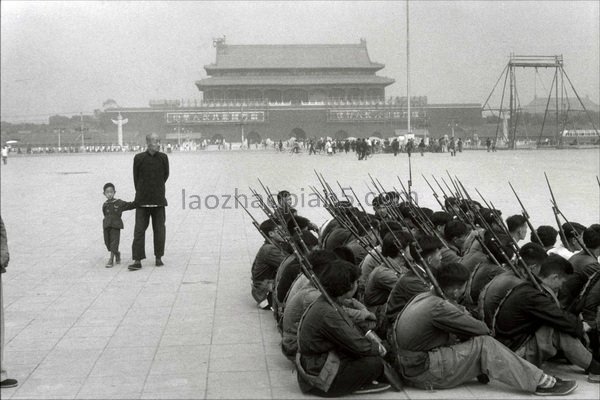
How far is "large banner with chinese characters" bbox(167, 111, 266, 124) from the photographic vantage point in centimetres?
5712

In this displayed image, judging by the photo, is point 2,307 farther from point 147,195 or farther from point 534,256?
point 147,195

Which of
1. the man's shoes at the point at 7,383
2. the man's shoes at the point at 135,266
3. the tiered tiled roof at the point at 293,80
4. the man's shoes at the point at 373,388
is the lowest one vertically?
the man's shoes at the point at 373,388

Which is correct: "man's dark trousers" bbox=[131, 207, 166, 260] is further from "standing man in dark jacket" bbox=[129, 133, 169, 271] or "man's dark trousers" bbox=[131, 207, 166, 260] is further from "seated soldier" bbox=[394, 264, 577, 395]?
"seated soldier" bbox=[394, 264, 577, 395]

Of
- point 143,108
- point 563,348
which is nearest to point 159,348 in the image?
point 563,348

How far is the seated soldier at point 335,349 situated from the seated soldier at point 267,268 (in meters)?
2.10

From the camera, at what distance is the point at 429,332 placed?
172 inches

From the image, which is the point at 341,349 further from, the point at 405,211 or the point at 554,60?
the point at 554,60

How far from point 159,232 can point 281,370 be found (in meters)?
4.02

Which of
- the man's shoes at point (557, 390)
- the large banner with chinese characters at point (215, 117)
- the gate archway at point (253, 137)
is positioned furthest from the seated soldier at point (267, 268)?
the gate archway at point (253, 137)

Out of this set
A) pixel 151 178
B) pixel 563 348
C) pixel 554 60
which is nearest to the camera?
pixel 563 348

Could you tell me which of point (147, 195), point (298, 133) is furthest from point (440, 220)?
point (298, 133)

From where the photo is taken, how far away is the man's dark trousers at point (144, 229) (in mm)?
8359

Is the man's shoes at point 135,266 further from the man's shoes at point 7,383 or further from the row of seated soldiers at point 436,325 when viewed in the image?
the man's shoes at point 7,383

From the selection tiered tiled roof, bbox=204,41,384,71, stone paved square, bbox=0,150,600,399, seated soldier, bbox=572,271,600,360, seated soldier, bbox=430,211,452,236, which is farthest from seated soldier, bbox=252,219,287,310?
tiered tiled roof, bbox=204,41,384,71
